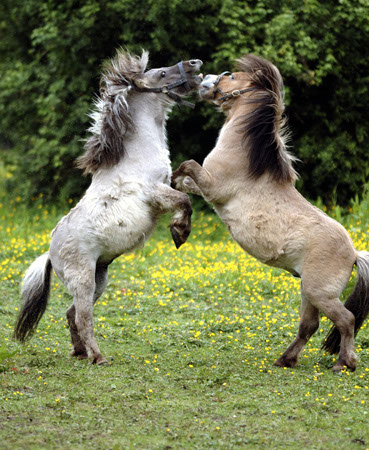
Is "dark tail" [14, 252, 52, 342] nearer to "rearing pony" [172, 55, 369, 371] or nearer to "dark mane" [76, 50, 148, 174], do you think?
"dark mane" [76, 50, 148, 174]

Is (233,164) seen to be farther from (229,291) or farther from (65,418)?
(229,291)

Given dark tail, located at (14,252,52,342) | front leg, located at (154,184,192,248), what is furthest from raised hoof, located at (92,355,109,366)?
front leg, located at (154,184,192,248)

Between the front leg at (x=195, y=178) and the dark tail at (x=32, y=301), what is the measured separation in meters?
1.42

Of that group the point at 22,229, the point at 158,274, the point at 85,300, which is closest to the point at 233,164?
the point at 85,300

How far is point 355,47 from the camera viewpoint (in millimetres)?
12914

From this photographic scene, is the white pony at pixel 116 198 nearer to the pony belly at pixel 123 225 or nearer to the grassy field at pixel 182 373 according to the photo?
the pony belly at pixel 123 225

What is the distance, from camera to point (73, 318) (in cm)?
589

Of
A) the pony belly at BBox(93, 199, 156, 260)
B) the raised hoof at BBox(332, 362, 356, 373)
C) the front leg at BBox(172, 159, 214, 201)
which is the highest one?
the front leg at BBox(172, 159, 214, 201)

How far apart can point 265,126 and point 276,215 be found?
80 centimetres

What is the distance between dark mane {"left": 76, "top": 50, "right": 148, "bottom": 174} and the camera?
18.7 ft

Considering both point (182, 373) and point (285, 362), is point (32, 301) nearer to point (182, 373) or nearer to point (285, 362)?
point (182, 373)

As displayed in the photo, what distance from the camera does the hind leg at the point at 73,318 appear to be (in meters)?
5.84

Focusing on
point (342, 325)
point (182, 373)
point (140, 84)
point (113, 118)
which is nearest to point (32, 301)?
point (182, 373)

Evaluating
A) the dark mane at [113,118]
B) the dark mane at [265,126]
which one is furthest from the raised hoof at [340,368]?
the dark mane at [113,118]
